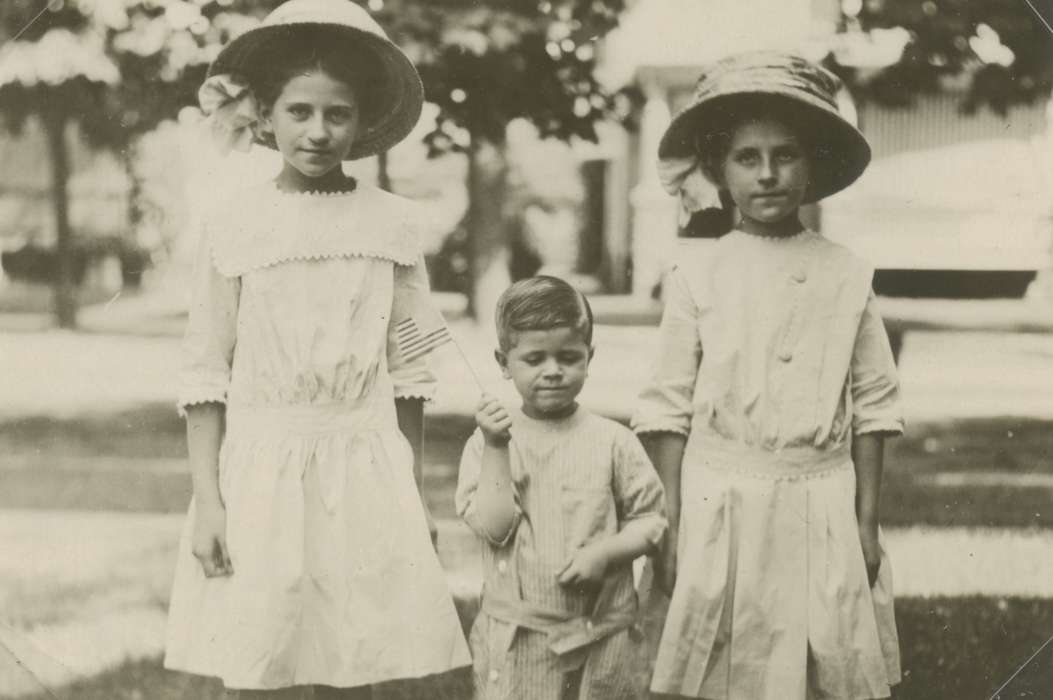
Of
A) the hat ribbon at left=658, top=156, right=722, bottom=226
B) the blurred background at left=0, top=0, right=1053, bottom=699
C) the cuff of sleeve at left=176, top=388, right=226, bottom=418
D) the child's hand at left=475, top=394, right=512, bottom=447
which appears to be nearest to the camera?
the child's hand at left=475, top=394, right=512, bottom=447

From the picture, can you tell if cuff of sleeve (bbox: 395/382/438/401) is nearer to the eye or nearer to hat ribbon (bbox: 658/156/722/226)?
hat ribbon (bbox: 658/156/722/226)

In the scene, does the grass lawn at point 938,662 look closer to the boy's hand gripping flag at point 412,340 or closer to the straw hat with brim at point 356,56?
the boy's hand gripping flag at point 412,340

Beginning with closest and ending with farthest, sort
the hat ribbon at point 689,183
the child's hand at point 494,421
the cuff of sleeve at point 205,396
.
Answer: the child's hand at point 494,421, the cuff of sleeve at point 205,396, the hat ribbon at point 689,183

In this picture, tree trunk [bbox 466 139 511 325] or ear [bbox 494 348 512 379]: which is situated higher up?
tree trunk [bbox 466 139 511 325]

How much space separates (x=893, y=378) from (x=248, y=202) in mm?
1235

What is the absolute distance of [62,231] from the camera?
2.38 metres

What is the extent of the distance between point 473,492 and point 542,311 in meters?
0.34

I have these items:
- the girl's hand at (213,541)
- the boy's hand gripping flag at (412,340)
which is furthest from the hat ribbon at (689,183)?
the girl's hand at (213,541)

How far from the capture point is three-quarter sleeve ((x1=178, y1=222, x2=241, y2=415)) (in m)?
2.09

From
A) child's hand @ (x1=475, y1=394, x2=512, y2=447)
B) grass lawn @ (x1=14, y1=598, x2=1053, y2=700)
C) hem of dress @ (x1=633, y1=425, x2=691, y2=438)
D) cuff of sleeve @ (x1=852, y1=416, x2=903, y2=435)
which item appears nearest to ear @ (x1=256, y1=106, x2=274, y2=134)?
child's hand @ (x1=475, y1=394, x2=512, y2=447)

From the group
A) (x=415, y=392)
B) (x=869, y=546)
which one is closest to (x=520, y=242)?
(x=415, y=392)

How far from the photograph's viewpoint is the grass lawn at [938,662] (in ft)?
7.81

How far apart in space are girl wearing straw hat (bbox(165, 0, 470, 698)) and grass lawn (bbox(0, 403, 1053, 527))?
240 mm

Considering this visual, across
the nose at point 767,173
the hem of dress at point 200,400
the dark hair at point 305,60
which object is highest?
the dark hair at point 305,60
